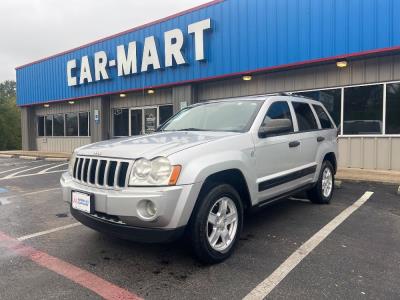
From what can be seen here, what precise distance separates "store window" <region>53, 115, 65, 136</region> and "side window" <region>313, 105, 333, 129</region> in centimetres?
1726

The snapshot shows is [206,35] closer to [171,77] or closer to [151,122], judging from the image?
[171,77]

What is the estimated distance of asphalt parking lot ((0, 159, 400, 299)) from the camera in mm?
3039

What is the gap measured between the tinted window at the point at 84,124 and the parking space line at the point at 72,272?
14.7 metres

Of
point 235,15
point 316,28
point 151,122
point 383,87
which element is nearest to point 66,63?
point 151,122

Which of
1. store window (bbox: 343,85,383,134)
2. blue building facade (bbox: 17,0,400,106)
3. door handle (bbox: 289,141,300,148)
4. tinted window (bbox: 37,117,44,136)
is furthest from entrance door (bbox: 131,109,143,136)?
door handle (bbox: 289,141,300,148)

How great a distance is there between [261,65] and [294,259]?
324 inches

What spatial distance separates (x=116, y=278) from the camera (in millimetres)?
3273

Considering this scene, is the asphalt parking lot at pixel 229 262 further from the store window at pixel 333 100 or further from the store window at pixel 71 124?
the store window at pixel 71 124

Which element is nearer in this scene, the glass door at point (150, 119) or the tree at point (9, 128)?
the glass door at point (150, 119)

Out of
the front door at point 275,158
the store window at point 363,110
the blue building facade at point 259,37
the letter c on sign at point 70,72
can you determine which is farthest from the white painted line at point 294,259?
the letter c on sign at point 70,72

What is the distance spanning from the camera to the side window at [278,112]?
4528 mm

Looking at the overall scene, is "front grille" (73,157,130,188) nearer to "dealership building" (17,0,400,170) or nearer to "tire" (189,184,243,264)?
"tire" (189,184,243,264)

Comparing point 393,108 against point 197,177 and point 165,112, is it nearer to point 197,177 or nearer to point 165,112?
point 197,177

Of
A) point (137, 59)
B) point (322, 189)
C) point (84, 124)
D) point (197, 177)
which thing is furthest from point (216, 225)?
point (84, 124)
